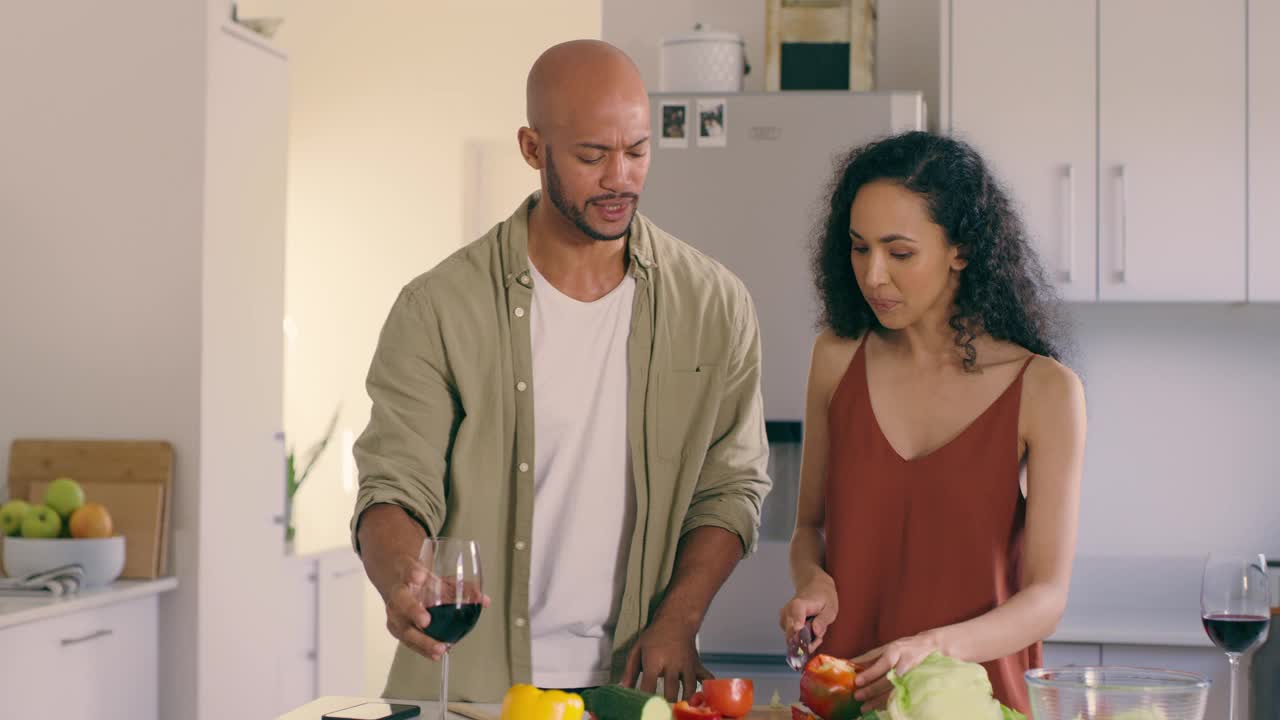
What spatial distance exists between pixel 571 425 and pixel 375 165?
360 centimetres

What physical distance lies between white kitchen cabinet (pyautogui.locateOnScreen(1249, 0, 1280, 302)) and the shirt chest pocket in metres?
1.89

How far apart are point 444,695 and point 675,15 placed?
8.54ft

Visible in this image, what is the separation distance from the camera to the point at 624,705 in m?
1.29

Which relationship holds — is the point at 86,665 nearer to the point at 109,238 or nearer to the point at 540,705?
the point at 109,238

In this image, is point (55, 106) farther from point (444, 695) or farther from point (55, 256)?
point (444, 695)

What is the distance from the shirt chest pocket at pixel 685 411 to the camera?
5.79 ft

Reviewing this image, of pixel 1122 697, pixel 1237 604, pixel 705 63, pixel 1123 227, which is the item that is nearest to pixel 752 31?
pixel 705 63

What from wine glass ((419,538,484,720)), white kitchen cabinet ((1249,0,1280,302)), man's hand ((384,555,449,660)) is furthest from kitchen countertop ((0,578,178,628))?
white kitchen cabinet ((1249,0,1280,302))

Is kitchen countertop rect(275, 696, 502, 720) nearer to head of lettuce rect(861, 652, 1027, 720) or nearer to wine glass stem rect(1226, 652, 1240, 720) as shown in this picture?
head of lettuce rect(861, 652, 1027, 720)

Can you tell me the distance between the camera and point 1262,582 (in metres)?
1.48

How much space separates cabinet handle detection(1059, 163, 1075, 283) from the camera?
314cm

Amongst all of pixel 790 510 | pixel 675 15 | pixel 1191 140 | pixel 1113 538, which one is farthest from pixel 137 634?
pixel 1191 140

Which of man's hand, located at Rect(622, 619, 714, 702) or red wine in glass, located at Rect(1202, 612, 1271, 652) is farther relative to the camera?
man's hand, located at Rect(622, 619, 714, 702)

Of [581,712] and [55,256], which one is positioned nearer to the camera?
[581,712]
